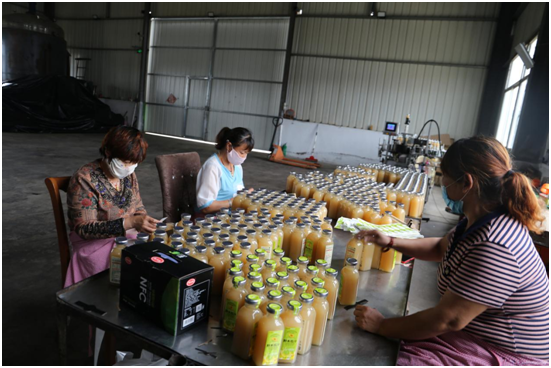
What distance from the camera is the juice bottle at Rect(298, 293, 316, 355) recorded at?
3.97 ft

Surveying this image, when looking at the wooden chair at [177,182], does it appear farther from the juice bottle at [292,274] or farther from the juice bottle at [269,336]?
the juice bottle at [269,336]

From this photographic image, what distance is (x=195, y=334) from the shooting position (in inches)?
49.6

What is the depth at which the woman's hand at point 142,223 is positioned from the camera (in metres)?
1.96

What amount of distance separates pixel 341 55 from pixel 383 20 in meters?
1.45

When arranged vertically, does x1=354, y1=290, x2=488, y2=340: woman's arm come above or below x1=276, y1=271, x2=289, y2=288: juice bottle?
below

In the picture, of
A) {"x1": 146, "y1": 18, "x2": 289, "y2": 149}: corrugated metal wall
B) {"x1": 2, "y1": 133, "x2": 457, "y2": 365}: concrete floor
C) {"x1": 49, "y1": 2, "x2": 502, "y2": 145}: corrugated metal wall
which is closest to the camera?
{"x1": 2, "y1": 133, "x2": 457, "y2": 365}: concrete floor

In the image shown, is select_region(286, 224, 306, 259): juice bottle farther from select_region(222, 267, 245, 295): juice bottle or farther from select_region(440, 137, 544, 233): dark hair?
select_region(440, 137, 544, 233): dark hair

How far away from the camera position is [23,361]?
7.25ft

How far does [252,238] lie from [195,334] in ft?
1.75

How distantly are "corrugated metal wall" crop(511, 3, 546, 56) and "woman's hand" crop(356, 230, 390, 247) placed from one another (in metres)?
5.74

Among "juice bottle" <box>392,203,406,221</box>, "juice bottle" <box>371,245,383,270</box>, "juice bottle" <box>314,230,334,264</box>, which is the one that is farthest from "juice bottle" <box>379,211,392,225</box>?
"juice bottle" <box>314,230,334,264</box>

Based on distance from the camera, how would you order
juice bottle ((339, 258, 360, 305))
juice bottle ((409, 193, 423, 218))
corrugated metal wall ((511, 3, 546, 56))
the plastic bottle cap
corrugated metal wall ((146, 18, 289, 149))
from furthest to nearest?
corrugated metal wall ((146, 18, 289, 149)) < corrugated metal wall ((511, 3, 546, 56)) < juice bottle ((409, 193, 423, 218)) < juice bottle ((339, 258, 360, 305)) < the plastic bottle cap

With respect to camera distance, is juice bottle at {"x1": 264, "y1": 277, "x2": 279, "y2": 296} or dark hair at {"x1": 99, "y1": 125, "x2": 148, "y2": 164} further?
dark hair at {"x1": 99, "y1": 125, "x2": 148, "y2": 164}

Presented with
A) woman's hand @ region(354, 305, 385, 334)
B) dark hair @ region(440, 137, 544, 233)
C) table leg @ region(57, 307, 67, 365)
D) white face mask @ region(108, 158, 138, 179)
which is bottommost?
table leg @ region(57, 307, 67, 365)
